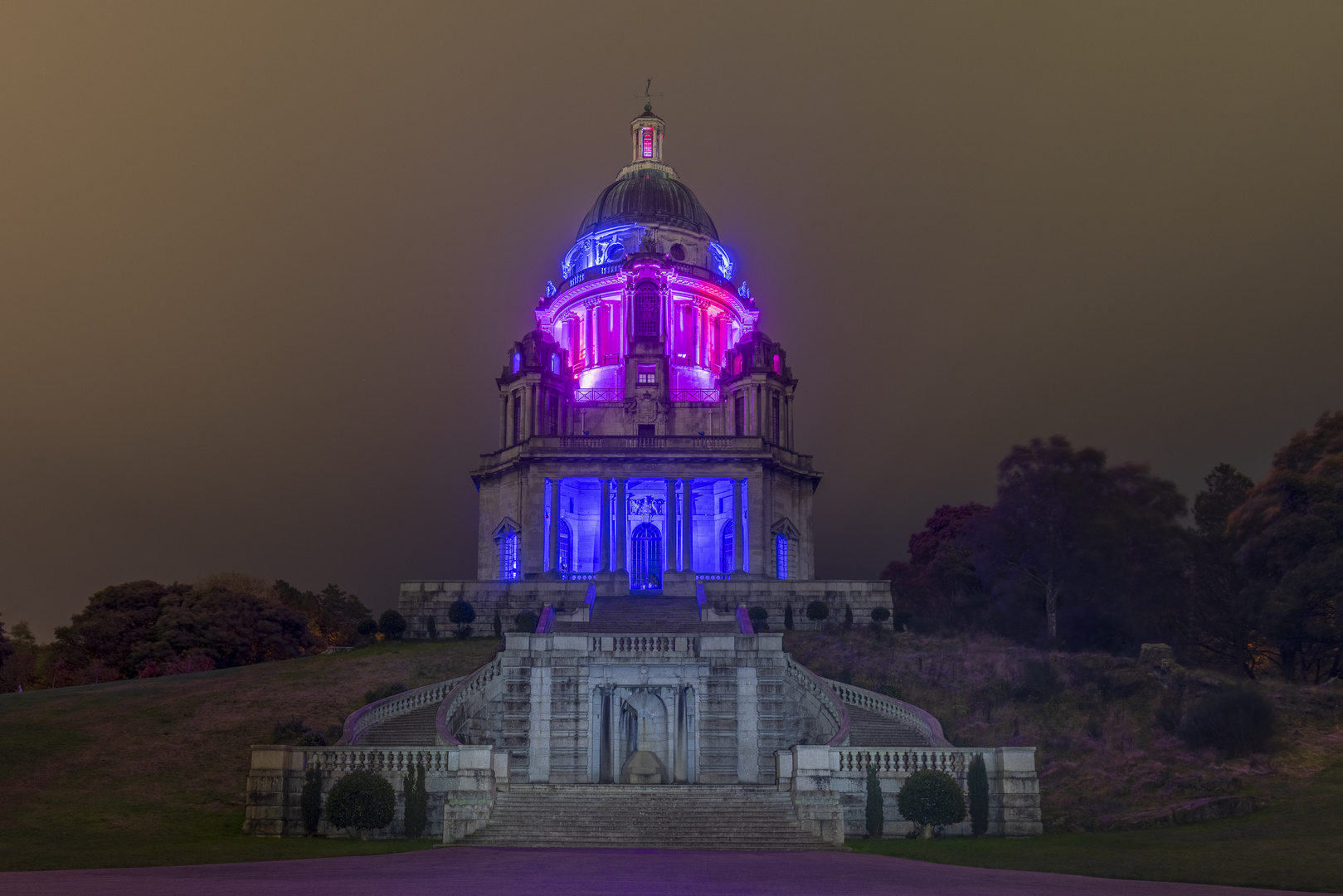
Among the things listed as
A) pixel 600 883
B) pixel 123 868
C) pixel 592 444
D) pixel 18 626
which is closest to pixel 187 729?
pixel 123 868

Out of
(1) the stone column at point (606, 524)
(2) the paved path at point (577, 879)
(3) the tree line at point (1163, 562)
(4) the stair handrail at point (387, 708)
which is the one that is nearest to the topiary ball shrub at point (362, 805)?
(4) the stair handrail at point (387, 708)

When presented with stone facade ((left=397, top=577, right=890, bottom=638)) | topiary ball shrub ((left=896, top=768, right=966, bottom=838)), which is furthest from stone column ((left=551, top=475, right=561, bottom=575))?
topiary ball shrub ((left=896, top=768, right=966, bottom=838))

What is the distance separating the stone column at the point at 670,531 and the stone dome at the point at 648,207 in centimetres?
2747

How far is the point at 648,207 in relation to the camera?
88.0 metres

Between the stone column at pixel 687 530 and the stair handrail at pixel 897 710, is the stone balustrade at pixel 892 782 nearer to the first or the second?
the stair handrail at pixel 897 710

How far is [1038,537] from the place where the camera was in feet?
198

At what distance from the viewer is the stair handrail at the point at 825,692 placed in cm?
3453

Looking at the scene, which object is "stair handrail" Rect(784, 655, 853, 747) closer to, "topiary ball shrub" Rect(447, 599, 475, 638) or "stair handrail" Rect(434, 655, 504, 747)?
"stair handrail" Rect(434, 655, 504, 747)

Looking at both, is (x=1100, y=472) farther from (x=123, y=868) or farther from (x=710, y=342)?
(x=123, y=868)

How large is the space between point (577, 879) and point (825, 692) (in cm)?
1805

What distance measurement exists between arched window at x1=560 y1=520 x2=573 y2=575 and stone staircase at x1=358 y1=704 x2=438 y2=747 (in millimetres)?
29311

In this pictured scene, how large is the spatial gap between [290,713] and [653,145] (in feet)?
218

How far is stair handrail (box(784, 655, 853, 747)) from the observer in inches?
1359

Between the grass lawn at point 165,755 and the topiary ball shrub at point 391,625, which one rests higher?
the topiary ball shrub at point 391,625
